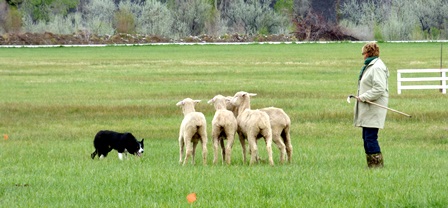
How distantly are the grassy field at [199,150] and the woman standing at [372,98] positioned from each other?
533mm

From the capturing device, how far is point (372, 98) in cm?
1456

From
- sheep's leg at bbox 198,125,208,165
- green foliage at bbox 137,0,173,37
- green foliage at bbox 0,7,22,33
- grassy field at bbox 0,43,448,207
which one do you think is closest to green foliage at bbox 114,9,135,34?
green foliage at bbox 137,0,173,37

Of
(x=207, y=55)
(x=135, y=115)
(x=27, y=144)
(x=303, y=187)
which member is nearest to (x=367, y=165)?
(x=303, y=187)

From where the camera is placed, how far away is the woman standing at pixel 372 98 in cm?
1457

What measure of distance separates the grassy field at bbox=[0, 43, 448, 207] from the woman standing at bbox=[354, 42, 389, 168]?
1.75ft

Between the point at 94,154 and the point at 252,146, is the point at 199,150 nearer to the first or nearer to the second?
the point at 94,154

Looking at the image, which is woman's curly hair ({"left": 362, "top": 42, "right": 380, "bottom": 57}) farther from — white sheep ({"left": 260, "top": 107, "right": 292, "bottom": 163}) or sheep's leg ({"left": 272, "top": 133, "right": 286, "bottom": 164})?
sheep's leg ({"left": 272, "top": 133, "right": 286, "bottom": 164})

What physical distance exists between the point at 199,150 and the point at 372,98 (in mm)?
5625

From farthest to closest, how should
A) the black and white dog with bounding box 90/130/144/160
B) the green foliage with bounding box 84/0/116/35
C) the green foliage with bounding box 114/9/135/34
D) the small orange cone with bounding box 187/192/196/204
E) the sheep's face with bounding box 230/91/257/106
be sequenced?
the green foliage with bounding box 114/9/135/34 → the green foliage with bounding box 84/0/116/35 → the black and white dog with bounding box 90/130/144/160 → the sheep's face with bounding box 230/91/257/106 → the small orange cone with bounding box 187/192/196/204

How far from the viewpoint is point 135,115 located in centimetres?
2766

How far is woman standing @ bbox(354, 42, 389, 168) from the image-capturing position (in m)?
14.6

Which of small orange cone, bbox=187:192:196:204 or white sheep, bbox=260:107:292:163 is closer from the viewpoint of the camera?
small orange cone, bbox=187:192:196:204

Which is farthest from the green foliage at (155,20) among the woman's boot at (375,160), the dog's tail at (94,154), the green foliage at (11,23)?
the woman's boot at (375,160)

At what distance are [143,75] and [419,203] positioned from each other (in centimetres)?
3565
